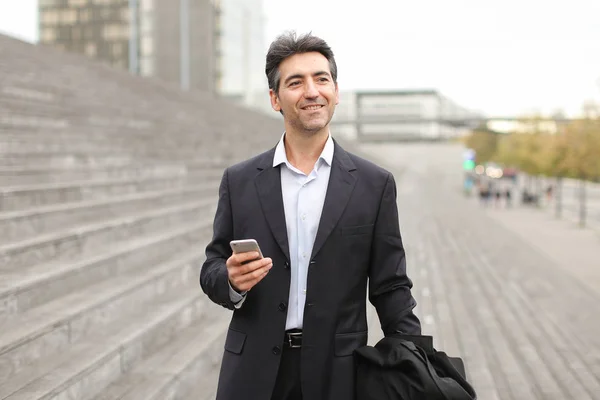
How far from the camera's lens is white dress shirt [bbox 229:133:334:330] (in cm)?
192

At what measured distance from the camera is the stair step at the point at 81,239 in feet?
15.2

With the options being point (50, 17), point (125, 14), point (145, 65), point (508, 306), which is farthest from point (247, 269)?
point (145, 65)

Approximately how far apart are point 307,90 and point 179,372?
3.01m

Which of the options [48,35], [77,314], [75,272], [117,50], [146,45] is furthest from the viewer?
[146,45]

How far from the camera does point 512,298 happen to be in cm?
934

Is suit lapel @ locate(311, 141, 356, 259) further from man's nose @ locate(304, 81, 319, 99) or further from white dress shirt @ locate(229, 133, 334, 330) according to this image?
man's nose @ locate(304, 81, 319, 99)

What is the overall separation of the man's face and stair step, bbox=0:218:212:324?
281cm

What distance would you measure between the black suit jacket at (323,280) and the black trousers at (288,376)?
0.14 ft

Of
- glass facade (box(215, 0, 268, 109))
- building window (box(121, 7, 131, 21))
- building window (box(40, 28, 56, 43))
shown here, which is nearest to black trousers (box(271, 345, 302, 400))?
building window (box(40, 28, 56, 43))

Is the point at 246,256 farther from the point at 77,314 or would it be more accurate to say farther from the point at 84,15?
the point at 84,15

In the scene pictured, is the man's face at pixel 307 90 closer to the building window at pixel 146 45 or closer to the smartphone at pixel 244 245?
the smartphone at pixel 244 245

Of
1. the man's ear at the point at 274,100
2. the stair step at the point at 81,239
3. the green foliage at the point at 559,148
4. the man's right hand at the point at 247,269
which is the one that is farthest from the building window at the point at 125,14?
the man's right hand at the point at 247,269

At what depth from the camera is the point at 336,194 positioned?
1.92 metres

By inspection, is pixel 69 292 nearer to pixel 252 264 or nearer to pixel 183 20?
pixel 252 264
